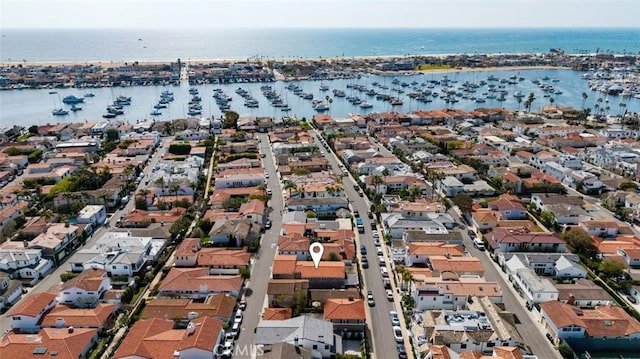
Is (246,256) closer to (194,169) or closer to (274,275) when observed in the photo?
(274,275)

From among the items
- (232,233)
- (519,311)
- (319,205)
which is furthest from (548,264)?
(232,233)

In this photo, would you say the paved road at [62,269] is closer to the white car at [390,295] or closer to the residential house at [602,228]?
the white car at [390,295]

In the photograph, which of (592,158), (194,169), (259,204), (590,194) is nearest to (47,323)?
(259,204)

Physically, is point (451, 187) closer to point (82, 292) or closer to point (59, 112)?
point (82, 292)

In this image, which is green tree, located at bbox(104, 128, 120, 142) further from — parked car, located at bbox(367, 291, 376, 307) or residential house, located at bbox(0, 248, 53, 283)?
parked car, located at bbox(367, 291, 376, 307)

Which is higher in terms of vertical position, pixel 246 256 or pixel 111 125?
pixel 111 125

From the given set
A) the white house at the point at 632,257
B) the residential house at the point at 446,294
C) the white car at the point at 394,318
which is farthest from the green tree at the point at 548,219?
the white car at the point at 394,318

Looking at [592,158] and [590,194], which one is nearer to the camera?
[590,194]
